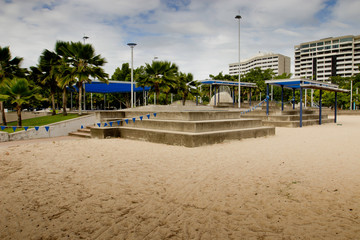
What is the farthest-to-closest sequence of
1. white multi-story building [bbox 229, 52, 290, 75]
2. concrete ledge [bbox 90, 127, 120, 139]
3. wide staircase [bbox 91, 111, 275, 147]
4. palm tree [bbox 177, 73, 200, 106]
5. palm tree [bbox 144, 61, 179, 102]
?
white multi-story building [bbox 229, 52, 290, 75] → palm tree [bbox 177, 73, 200, 106] → palm tree [bbox 144, 61, 179, 102] → concrete ledge [bbox 90, 127, 120, 139] → wide staircase [bbox 91, 111, 275, 147]

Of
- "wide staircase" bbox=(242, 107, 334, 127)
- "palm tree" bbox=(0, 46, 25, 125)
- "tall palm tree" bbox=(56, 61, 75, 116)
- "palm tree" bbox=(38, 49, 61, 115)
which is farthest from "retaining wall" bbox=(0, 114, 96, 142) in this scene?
"wide staircase" bbox=(242, 107, 334, 127)

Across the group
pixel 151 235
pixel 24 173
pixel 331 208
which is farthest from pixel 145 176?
pixel 331 208

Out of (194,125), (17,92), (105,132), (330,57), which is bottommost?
(105,132)

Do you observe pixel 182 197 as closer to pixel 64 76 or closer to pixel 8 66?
pixel 64 76

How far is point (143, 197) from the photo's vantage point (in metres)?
4.28

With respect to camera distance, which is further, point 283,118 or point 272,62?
point 272,62

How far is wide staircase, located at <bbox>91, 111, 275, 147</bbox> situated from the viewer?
956 centimetres

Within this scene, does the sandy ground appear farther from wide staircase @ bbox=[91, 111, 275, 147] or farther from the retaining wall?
the retaining wall

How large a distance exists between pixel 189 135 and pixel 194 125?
89 centimetres

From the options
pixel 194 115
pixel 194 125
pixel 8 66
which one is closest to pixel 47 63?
pixel 8 66

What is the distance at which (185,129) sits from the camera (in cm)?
1017

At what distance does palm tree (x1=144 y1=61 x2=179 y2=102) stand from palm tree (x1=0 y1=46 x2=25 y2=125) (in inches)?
431

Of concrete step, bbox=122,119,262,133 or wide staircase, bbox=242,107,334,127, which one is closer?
concrete step, bbox=122,119,262,133

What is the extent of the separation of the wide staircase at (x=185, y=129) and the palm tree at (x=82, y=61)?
327 inches
